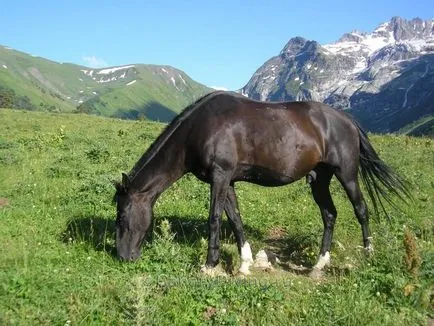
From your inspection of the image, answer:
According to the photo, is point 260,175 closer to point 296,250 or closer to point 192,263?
point 192,263

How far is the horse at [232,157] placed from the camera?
7.84 meters

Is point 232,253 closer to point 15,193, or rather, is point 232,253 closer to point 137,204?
point 137,204

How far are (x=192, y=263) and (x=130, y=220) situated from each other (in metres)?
1.30

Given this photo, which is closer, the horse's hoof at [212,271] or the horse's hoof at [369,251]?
the horse's hoof at [369,251]

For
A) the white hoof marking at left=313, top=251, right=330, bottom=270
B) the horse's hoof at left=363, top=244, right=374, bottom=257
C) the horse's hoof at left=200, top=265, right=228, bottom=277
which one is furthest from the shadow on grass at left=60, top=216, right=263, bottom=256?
the horse's hoof at left=363, top=244, right=374, bottom=257

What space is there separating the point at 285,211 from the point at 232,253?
3666 millimetres

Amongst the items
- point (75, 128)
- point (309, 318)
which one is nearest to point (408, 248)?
point (309, 318)

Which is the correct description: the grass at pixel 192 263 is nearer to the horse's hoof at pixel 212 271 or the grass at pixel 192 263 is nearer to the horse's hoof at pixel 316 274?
the horse's hoof at pixel 316 274

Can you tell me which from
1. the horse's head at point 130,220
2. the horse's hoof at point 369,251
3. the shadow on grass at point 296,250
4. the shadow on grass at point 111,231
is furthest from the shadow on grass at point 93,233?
the horse's hoof at point 369,251

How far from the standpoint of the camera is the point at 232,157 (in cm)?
787

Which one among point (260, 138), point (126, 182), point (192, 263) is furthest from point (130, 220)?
point (260, 138)

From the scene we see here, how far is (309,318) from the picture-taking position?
5.66 metres

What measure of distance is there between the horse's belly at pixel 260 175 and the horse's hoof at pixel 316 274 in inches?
64.5

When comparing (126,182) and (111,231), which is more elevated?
(126,182)
